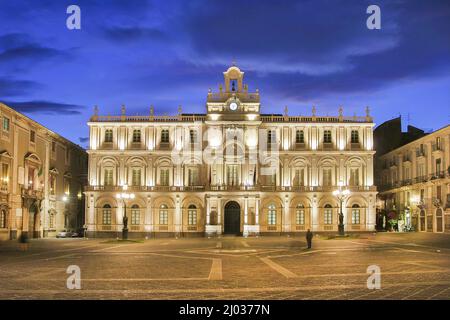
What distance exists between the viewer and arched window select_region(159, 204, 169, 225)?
63312 mm

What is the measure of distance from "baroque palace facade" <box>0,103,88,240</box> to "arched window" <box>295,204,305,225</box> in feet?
87.7

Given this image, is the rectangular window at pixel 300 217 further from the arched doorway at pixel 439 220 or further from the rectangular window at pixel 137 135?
the rectangular window at pixel 137 135

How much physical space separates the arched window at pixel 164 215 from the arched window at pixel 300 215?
47.5ft

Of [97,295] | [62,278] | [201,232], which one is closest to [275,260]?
[62,278]

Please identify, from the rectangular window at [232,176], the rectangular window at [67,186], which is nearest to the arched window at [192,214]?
the rectangular window at [232,176]

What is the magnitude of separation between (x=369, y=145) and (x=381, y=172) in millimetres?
18244

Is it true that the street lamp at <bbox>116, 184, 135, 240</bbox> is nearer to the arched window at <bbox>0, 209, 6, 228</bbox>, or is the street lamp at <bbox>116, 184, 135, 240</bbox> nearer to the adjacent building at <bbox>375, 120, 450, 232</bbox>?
the arched window at <bbox>0, 209, 6, 228</bbox>

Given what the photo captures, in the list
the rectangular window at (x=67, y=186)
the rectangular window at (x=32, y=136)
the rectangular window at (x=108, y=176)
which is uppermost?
the rectangular window at (x=32, y=136)

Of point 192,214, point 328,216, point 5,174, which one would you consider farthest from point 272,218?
point 5,174

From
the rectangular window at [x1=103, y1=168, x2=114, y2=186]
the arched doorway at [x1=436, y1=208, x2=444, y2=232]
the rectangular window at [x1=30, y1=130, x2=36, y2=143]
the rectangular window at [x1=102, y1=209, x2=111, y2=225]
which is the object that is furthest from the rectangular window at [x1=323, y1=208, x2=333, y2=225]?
the rectangular window at [x1=30, y1=130, x2=36, y2=143]

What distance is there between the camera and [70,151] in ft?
228

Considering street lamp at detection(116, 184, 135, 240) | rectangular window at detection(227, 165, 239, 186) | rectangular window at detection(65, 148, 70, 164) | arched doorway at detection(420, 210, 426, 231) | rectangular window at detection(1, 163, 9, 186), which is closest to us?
rectangular window at detection(1, 163, 9, 186)

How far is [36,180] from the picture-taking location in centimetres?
5562

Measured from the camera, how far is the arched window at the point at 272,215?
63438 millimetres
